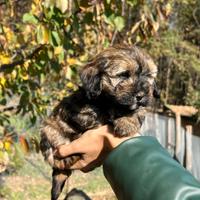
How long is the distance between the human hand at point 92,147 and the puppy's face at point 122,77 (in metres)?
0.23

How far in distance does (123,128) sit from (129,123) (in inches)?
5.3

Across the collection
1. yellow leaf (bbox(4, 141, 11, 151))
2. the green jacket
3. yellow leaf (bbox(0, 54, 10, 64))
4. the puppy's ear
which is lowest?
yellow leaf (bbox(4, 141, 11, 151))

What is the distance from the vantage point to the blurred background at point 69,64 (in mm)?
4090

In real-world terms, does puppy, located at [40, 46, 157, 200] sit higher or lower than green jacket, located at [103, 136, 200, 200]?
lower

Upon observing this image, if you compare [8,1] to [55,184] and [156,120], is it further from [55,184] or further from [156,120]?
[156,120]

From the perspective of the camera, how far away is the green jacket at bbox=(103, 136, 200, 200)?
136cm

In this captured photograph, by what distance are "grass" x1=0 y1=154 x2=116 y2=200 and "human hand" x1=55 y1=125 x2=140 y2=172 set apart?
5362 mm

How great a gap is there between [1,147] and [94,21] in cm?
162

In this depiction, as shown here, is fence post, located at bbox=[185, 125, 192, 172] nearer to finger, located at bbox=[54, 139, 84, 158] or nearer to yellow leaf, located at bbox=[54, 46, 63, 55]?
yellow leaf, located at bbox=[54, 46, 63, 55]

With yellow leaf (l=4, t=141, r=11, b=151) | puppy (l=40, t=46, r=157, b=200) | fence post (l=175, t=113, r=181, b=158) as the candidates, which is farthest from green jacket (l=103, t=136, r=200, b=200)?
fence post (l=175, t=113, r=181, b=158)

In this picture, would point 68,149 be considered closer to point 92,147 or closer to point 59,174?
point 92,147

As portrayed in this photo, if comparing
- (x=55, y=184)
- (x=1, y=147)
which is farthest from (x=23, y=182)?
(x=55, y=184)

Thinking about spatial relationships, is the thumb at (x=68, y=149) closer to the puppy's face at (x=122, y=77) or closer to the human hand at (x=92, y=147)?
the human hand at (x=92, y=147)

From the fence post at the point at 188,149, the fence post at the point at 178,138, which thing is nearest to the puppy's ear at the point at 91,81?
the fence post at the point at 188,149
